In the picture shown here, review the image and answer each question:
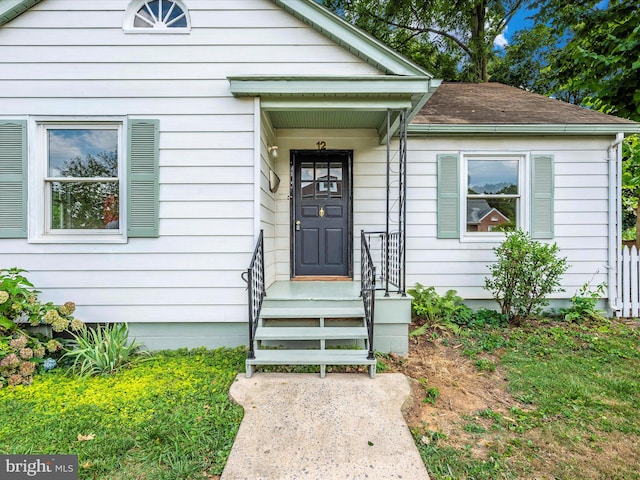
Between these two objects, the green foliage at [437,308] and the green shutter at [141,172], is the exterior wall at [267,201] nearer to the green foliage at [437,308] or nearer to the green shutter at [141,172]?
the green shutter at [141,172]

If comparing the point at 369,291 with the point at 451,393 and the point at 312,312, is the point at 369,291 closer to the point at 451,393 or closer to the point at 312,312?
the point at 312,312

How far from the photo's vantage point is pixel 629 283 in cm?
502

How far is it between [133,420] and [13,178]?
10.1 feet

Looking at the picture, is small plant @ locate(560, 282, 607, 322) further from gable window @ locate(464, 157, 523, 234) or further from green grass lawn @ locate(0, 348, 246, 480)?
green grass lawn @ locate(0, 348, 246, 480)

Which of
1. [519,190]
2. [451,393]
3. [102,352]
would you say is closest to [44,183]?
[102,352]

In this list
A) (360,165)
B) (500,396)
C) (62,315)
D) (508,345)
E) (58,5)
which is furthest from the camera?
(360,165)

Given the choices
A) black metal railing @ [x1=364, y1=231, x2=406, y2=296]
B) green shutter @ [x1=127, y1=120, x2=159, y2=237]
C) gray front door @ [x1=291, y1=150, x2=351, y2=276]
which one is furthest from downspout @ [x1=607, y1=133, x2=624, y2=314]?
green shutter @ [x1=127, y1=120, x2=159, y2=237]

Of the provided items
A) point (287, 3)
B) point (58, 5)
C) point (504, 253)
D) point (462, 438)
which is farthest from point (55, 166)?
point (504, 253)

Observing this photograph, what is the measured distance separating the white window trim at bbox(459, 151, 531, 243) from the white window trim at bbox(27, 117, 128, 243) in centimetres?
446

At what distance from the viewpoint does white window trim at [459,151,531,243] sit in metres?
5.03

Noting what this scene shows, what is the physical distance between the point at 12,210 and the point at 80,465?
3065 mm

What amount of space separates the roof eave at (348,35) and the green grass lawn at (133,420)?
3.55 m

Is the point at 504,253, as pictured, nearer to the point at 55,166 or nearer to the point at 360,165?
the point at 360,165

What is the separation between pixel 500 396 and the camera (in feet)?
9.83
